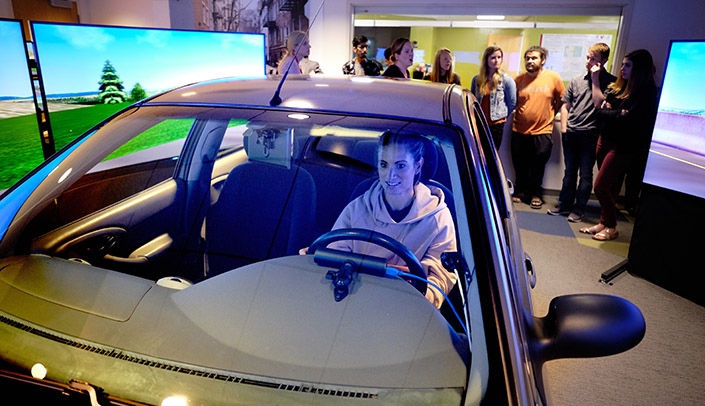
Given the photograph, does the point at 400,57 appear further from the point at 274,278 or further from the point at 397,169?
the point at 274,278

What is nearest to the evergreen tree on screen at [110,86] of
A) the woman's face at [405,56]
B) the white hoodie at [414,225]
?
the woman's face at [405,56]

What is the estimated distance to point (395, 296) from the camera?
1060 mm

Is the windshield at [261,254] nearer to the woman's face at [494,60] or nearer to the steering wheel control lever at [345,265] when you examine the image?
the steering wheel control lever at [345,265]

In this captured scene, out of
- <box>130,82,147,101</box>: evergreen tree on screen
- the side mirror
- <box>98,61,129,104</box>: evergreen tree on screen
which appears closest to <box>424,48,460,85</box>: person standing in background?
<box>130,82,147,101</box>: evergreen tree on screen

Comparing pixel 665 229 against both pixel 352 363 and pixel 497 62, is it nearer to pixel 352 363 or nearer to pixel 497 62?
pixel 497 62

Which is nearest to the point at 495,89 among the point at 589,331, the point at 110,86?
the point at 110,86

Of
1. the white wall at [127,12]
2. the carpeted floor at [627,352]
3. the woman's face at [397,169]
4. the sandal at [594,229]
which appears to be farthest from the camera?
the white wall at [127,12]

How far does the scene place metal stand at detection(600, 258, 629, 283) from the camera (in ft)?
11.9

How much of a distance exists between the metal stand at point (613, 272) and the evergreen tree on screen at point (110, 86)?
3965mm

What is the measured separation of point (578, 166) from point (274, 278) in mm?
4810

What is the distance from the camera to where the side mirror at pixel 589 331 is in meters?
1.02

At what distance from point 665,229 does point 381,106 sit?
2878 millimetres

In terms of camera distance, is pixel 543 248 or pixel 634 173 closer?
pixel 543 248

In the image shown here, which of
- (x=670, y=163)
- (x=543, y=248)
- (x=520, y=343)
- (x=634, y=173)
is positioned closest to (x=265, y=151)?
(x=520, y=343)
